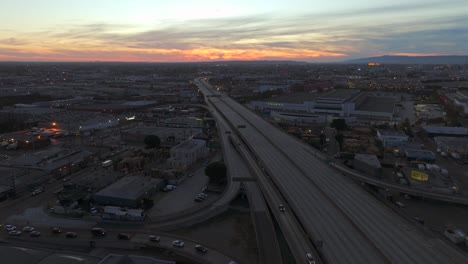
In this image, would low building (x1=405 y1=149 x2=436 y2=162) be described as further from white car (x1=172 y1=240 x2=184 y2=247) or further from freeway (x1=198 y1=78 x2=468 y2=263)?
white car (x1=172 y1=240 x2=184 y2=247)

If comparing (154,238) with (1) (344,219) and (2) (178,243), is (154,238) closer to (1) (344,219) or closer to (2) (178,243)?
(2) (178,243)

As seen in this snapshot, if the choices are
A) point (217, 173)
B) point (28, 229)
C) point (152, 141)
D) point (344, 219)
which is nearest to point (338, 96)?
point (152, 141)

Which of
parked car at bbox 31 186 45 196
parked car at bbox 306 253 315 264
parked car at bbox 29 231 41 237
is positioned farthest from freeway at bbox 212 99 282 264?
parked car at bbox 31 186 45 196

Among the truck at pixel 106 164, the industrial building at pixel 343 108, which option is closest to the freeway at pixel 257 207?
the truck at pixel 106 164

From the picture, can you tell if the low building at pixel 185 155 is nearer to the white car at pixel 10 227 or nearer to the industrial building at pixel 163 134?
the industrial building at pixel 163 134

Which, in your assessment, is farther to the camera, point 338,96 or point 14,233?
point 338,96

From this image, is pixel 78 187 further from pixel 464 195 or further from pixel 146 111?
pixel 146 111

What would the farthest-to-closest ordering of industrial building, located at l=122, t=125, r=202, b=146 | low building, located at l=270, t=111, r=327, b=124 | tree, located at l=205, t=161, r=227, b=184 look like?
low building, located at l=270, t=111, r=327, b=124 → industrial building, located at l=122, t=125, r=202, b=146 → tree, located at l=205, t=161, r=227, b=184
